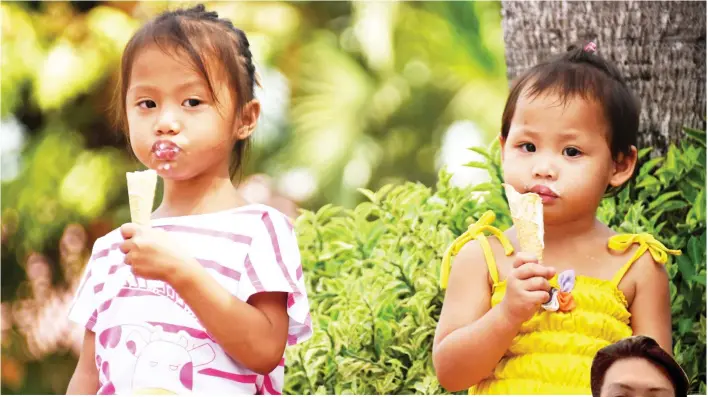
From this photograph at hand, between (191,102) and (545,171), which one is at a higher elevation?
(191,102)

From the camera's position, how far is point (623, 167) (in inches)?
125

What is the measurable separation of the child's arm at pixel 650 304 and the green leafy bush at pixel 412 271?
1.94 ft

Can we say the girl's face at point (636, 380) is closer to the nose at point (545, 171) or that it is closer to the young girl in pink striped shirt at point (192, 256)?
the nose at point (545, 171)

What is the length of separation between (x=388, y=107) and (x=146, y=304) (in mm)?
6462

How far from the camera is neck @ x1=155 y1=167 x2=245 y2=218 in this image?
3.07 metres

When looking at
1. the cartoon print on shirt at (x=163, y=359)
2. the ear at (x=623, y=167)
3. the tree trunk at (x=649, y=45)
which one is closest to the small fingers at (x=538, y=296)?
the ear at (x=623, y=167)

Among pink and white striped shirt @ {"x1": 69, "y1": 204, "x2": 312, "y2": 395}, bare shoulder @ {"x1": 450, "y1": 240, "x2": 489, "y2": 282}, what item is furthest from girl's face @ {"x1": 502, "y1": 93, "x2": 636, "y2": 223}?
pink and white striped shirt @ {"x1": 69, "y1": 204, "x2": 312, "y2": 395}

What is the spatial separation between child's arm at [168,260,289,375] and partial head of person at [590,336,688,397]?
2.98 ft

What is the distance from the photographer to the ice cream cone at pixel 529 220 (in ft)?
9.43

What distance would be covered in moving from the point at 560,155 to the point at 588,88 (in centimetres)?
22

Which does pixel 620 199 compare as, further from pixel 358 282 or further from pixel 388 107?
pixel 388 107

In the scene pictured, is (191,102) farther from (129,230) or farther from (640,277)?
(640,277)

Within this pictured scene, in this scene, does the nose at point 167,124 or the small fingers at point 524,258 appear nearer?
the small fingers at point 524,258

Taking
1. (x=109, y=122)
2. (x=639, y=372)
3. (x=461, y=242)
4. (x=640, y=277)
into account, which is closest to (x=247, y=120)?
(x=461, y=242)
